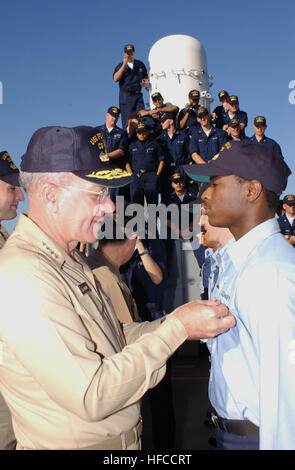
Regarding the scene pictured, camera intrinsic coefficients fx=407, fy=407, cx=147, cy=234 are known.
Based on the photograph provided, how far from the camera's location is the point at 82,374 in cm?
131

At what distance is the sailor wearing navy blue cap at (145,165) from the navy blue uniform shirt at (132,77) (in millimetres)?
2819

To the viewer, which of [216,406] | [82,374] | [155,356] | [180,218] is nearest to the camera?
[82,374]

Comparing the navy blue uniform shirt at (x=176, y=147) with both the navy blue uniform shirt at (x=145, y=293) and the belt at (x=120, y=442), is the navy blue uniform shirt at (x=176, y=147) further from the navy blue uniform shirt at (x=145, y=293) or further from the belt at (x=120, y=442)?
the belt at (x=120, y=442)

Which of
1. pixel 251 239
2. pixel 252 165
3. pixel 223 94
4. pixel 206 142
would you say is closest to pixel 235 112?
pixel 223 94

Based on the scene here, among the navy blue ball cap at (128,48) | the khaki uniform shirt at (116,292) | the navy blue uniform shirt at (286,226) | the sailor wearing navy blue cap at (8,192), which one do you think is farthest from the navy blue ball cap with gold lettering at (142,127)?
the khaki uniform shirt at (116,292)

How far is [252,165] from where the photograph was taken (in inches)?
77.9

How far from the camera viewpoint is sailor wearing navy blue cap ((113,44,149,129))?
10445 millimetres

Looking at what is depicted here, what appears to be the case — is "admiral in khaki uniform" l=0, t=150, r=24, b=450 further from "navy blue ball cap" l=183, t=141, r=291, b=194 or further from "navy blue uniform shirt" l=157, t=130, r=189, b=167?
"navy blue uniform shirt" l=157, t=130, r=189, b=167

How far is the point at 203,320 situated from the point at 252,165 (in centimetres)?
84

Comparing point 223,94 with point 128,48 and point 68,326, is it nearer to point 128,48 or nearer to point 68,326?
point 128,48

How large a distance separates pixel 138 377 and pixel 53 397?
293 millimetres

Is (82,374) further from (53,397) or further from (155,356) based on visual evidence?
(155,356)
